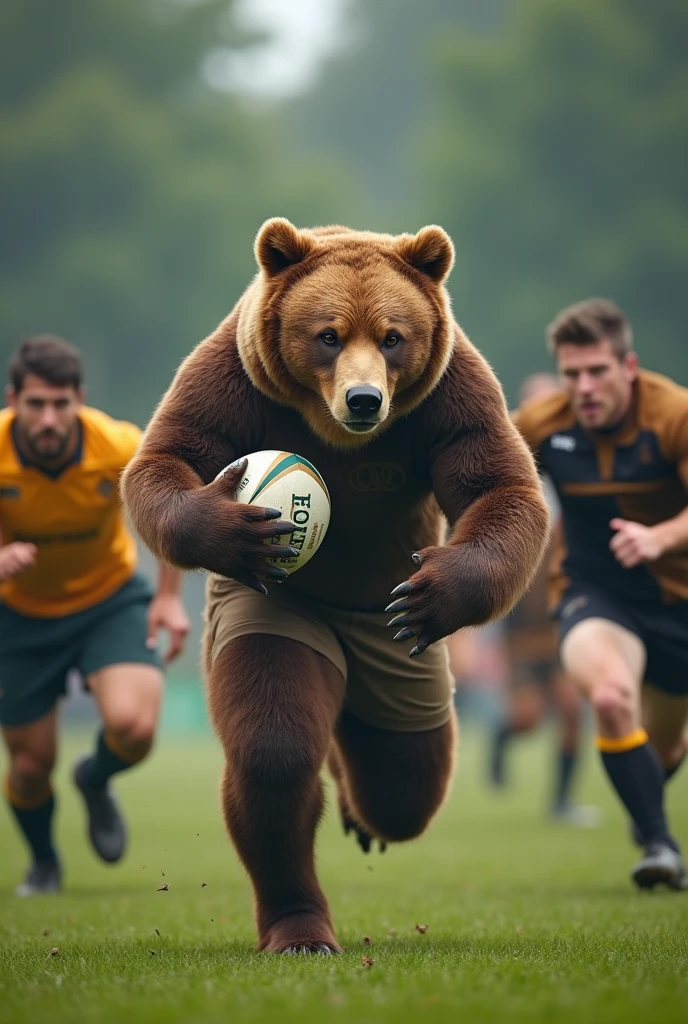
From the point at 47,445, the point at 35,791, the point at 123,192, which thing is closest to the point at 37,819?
the point at 35,791

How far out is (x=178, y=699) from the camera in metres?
29.8

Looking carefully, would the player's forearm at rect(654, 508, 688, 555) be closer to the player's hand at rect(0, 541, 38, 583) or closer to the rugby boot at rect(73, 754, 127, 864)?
the player's hand at rect(0, 541, 38, 583)

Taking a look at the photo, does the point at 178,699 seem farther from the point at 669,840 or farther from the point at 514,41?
the point at 514,41

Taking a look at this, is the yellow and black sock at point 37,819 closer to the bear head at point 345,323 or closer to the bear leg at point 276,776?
the bear leg at point 276,776

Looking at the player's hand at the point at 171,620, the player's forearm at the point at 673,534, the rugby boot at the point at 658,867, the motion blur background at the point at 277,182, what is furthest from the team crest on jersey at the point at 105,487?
the motion blur background at the point at 277,182

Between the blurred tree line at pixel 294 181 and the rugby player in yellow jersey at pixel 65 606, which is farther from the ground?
the blurred tree line at pixel 294 181

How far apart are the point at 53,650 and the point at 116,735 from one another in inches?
24.5

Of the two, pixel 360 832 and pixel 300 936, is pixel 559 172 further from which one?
pixel 300 936

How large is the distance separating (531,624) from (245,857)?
8102mm

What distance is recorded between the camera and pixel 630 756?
6.97 meters

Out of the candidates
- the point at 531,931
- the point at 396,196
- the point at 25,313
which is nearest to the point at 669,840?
the point at 531,931

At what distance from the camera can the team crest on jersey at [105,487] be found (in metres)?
7.75

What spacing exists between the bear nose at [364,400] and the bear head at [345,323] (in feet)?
0.08

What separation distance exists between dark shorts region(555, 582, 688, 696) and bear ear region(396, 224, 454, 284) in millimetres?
2782
